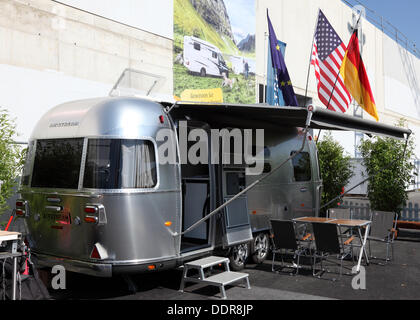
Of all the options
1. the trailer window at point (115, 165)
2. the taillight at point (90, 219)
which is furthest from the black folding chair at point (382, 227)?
the taillight at point (90, 219)

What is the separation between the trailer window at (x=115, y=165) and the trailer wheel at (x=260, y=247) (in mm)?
2974

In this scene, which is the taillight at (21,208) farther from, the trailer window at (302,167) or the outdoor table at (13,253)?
the trailer window at (302,167)

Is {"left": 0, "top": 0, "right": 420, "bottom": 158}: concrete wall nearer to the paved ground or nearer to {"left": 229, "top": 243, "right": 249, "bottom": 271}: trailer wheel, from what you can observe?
the paved ground

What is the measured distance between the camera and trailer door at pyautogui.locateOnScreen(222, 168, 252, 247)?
7.07 metres

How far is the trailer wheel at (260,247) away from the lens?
Answer: 7973mm

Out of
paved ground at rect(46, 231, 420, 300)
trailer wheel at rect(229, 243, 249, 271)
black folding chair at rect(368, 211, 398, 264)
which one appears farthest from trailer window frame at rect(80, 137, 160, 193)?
black folding chair at rect(368, 211, 398, 264)

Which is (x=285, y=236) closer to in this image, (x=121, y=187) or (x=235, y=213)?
(x=235, y=213)

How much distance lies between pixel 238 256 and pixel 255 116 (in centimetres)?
236

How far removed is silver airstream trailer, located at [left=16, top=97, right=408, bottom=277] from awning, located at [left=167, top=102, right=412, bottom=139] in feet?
0.06

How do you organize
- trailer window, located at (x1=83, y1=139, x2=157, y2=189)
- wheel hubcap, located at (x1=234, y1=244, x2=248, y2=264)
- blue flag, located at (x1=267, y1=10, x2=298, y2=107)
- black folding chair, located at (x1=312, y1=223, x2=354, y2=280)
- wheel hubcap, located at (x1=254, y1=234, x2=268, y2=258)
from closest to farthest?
trailer window, located at (x1=83, y1=139, x2=157, y2=189) → black folding chair, located at (x1=312, y1=223, x2=354, y2=280) → wheel hubcap, located at (x1=234, y1=244, x2=248, y2=264) → wheel hubcap, located at (x1=254, y1=234, x2=268, y2=258) → blue flag, located at (x1=267, y1=10, x2=298, y2=107)

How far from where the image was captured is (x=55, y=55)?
34.3ft

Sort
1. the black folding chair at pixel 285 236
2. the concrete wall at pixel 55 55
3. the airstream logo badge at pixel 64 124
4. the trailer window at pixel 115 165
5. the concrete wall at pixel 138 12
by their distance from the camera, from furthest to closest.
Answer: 1. the concrete wall at pixel 138 12
2. the concrete wall at pixel 55 55
3. the black folding chair at pixel 285 236
4. the airstream logo badge at pixel 64 124
5. the trailer window at pixel 115 165

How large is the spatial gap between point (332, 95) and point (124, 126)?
6484mm
